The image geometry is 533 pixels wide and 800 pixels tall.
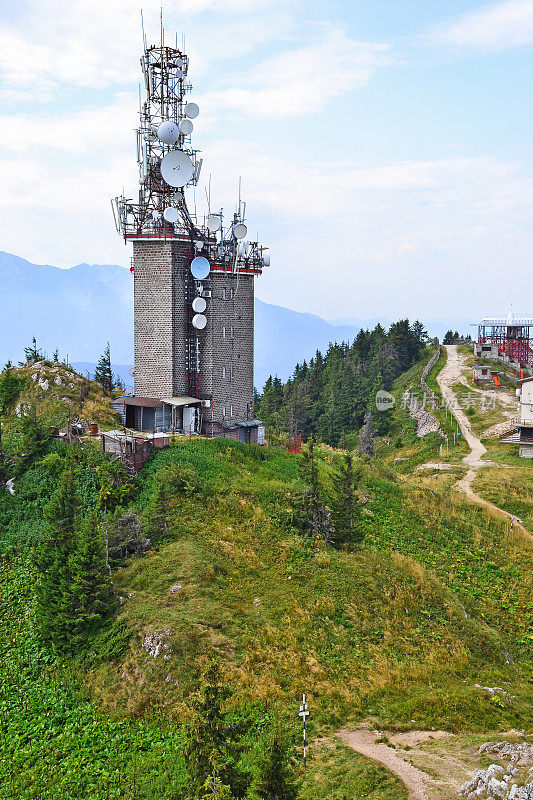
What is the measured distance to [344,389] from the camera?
82.2 m

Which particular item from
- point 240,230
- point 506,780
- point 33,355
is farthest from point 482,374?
point 506,780

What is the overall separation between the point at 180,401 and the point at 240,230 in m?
11.5

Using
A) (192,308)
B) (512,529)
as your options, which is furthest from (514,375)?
(192,308)

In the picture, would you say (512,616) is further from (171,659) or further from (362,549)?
(171,659)

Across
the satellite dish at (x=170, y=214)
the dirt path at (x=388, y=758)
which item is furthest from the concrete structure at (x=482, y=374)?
the dirt path at (x=388, y=758)

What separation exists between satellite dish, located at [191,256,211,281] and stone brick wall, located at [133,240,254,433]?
2.32 ft

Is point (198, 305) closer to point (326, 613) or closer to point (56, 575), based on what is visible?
point (56, 575)

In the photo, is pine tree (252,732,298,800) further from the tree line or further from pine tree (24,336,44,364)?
the tree line

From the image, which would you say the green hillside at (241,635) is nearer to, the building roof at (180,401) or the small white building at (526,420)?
the building roof at (180,401)

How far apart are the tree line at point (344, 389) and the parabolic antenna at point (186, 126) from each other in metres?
36.0

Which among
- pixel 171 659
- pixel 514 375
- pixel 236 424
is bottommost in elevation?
pixel 171 659

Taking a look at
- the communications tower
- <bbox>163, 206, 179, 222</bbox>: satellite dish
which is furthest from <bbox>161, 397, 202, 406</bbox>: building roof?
<bbox>163, 206, 179, 222</bbox>: satellite dish

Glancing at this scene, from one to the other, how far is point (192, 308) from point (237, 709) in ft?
79.5

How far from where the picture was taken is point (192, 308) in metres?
36.3
